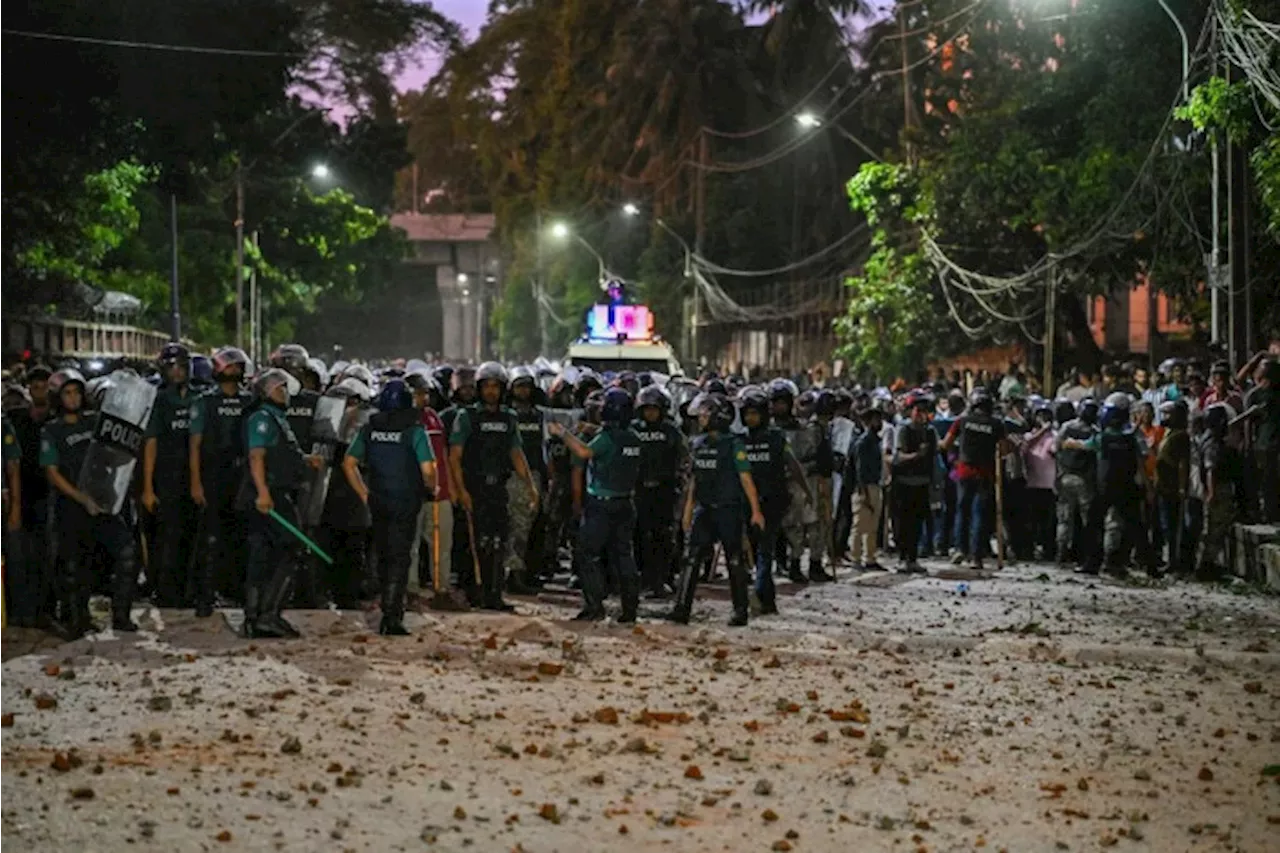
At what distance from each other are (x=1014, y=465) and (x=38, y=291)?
20932 mm

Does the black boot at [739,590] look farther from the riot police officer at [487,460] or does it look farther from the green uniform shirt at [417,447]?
the green uniform shirt at [417,447]

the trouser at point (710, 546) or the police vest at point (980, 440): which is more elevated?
the police vest at point (980, 440)

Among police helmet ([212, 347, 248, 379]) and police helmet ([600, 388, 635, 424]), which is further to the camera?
police helmet ([600, 388, 635, 424])

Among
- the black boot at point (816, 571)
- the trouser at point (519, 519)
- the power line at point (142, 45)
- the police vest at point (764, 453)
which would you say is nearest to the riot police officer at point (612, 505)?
the police vest at point (764, 453)

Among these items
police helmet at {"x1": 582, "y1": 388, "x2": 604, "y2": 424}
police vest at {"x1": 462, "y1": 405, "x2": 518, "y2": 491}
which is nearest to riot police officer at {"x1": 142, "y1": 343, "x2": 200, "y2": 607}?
police vest at {"x1": 462, "y1": 405, "x2": 518, "y2": 491}

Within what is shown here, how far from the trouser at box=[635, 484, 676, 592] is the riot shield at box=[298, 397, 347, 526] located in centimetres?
277

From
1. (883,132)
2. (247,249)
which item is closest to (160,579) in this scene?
(247,249)

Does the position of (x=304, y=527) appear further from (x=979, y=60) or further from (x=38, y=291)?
(x=979, y=60)

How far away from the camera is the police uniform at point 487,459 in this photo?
1461 centimetres

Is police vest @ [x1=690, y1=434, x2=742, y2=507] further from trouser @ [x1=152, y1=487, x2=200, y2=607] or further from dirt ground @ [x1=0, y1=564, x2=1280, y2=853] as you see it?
trouser @ [x1=152, y1=487, x2=200, y2=607]

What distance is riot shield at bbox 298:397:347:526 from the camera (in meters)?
14.5

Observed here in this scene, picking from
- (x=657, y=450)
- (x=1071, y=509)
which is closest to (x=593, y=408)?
(x=657, y=450)

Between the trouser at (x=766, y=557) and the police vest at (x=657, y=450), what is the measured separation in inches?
36.0

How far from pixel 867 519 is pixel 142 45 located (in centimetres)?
1428
